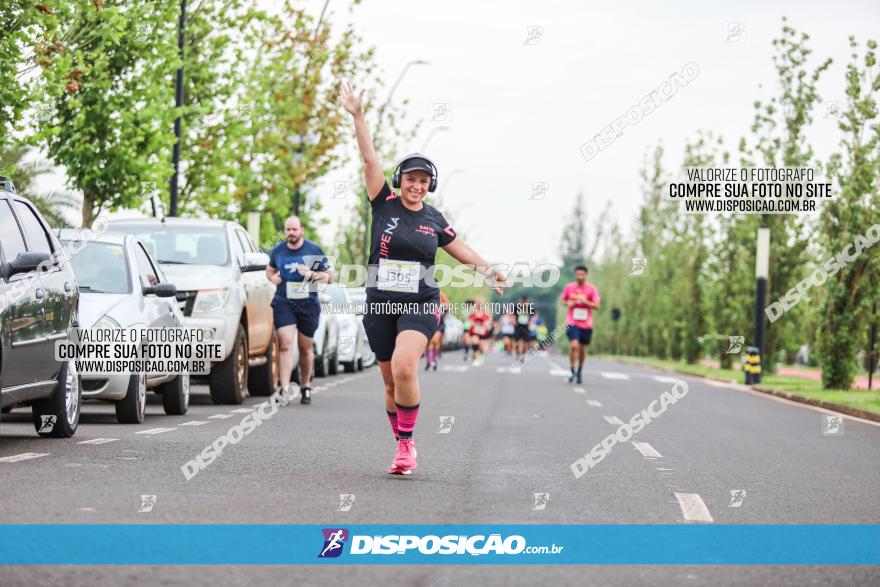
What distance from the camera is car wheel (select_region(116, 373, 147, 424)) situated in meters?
12.5

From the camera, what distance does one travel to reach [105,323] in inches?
481

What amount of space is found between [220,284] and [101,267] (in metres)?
2.88

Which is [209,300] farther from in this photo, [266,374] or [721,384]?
[721,384]

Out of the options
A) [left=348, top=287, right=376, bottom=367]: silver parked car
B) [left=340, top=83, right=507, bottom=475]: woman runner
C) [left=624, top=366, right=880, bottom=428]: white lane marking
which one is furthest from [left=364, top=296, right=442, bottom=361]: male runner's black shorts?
[left=348, top=287, right=376, bottom=367]: silver parked car

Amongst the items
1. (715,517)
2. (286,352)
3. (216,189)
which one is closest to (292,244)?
(286,352)

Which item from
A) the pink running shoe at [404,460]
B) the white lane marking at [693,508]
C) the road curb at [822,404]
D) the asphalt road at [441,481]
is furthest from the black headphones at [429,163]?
the road curb at [822,404]

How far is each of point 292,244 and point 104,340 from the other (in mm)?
4715

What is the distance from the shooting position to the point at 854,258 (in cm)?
2461

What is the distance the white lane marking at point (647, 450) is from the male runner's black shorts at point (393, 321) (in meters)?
2.61

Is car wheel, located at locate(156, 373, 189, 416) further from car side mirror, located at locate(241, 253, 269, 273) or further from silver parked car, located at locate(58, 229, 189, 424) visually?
car side mirror, located at locate(241, 253, 269, 273)

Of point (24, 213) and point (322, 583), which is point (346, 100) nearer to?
point (24, 213)

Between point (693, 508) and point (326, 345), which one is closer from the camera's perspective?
point (693, 508)

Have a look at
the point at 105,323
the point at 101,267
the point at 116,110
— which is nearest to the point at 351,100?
the point at 105,323

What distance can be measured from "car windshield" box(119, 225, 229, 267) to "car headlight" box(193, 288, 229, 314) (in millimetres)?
660
